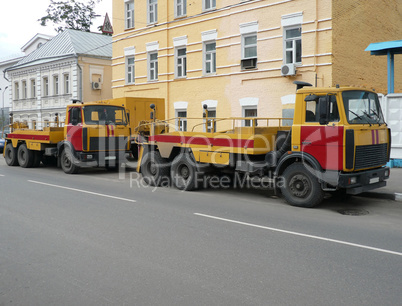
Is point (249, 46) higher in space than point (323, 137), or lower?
higher

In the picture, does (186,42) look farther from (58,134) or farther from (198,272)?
(198,272)

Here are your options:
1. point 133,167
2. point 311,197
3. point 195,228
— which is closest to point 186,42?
point 133,167

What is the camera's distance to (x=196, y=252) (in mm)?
5711

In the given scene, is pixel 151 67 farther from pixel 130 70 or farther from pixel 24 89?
pixel 24 89

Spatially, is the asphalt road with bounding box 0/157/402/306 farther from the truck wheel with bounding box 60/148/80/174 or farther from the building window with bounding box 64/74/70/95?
the building window with bounding box 64/74/70/95

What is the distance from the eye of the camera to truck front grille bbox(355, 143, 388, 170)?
8.51 metres

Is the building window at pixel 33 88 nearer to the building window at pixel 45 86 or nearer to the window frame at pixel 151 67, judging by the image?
the building window at pixel 45 86

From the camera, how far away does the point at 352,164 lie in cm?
834

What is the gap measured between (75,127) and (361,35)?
12044 millimetres

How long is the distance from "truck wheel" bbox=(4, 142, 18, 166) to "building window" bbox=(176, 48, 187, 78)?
889 centimetres

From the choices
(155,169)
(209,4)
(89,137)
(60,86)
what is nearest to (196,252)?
(155,169)

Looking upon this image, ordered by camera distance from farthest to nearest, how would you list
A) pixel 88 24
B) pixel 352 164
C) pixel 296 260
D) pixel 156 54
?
pixel 88 24 < pixel 156 54 < pixel 352 164 < pixel 296 260

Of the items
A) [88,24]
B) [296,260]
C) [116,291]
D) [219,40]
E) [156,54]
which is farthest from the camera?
[88,24]

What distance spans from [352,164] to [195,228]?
3407mm
